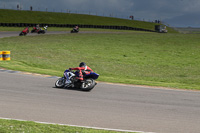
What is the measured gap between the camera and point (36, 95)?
39.5 ft

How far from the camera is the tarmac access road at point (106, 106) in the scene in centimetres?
898

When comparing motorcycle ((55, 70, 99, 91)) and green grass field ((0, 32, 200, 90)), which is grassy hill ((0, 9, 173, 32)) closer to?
green grass field ((0, 32, 200, 90))

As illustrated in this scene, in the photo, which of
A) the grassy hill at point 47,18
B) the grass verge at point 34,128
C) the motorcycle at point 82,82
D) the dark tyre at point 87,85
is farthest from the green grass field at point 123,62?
the grassy hill at point 47,18

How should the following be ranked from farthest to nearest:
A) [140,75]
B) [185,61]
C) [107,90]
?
1. [185,61]
2. [140,75]
3. [107,90]

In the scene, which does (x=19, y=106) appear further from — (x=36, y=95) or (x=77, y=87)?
(x=77, y=87)

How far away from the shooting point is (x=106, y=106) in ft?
35.7

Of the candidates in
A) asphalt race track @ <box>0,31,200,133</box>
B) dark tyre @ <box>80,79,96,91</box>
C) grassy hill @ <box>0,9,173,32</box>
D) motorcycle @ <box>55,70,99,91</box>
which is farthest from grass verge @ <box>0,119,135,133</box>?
grassy hill @ <box>0,9,173,32</box>

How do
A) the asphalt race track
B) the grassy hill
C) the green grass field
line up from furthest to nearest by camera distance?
the grassy hill
the green grass field
the asphalt race track

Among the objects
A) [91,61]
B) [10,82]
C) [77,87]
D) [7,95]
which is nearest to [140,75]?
[91,61]

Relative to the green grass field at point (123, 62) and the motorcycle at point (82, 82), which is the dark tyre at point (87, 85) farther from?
the green grass field at point (123, 62)

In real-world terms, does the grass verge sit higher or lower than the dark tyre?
lower

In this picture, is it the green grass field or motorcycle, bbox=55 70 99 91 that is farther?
the green grass field

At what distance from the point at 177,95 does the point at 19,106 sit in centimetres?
697

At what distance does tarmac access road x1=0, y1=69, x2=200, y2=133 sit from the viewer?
8977 millimetres
